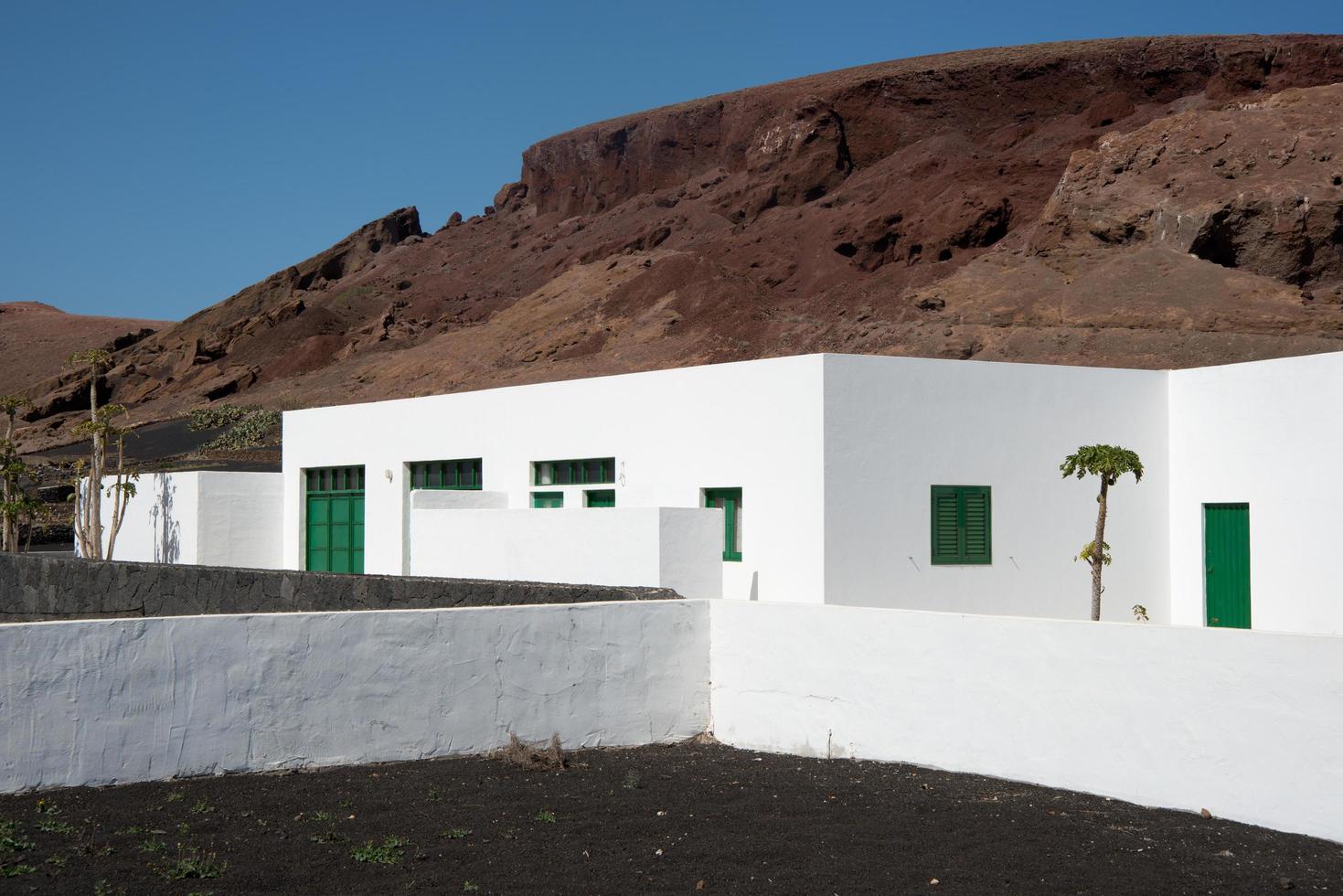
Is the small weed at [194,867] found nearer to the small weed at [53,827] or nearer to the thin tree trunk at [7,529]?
the small weed at [53,827]

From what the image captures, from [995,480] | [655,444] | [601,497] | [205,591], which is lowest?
[205,591]

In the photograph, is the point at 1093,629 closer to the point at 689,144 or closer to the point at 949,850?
the point at 949,850

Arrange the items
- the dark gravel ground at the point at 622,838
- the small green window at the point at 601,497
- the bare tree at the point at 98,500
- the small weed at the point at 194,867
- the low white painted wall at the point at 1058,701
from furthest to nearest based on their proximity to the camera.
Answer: the bare tree at the point at 98,500, the small green window at the point at 601,497, the low white painted wall at the point at 1058,701, the dark gravel ground at the point at 622,838, the small weed at the point at 194,867

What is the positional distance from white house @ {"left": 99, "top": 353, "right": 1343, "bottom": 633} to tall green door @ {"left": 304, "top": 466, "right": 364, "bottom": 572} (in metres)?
4.10

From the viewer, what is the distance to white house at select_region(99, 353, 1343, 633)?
14.7m

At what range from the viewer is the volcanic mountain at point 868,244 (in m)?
→ 36.5

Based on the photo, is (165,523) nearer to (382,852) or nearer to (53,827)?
A: (53,827)

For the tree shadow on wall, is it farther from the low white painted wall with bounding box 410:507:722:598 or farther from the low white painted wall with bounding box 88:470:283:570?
the low white painted wall with bounding box 410:507:722:598

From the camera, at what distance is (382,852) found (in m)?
6.82

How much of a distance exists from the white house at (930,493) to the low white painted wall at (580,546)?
0.03 metres

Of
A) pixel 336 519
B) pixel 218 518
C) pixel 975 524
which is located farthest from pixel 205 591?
pixel 975 524

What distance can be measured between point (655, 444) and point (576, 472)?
1822mm

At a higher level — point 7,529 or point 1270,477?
point 1270,477

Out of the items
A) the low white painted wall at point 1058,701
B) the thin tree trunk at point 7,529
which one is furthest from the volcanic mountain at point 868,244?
the low white painted wall at point 1058,701
